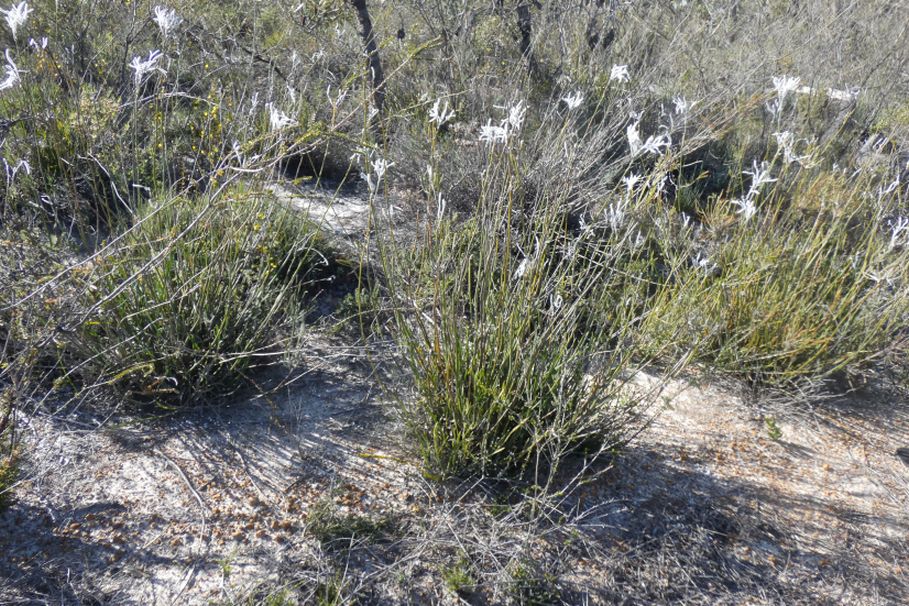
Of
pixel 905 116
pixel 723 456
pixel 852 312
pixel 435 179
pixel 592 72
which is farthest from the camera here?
pixel 905 116

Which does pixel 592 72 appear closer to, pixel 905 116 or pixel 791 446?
pixel 905 116

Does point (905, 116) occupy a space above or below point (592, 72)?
above

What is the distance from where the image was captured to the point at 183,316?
8.88 feet

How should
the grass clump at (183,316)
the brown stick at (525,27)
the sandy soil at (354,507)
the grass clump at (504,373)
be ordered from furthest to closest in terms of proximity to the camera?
the brown stick at (525,27)
the grass clump at (183,316)
the grass clump at (504,373)
the sandy soil at (354,507)

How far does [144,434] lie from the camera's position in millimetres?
2623

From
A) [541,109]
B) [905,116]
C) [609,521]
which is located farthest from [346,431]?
[905,116]

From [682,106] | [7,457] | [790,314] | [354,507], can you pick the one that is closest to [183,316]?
[7,457]

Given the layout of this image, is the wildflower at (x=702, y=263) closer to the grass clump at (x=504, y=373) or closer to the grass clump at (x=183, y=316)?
the grass clump at (x=504, y=373)

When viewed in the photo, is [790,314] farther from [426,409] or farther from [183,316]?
[183,316]

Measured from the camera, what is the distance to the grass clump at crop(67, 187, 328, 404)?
261 centimetres

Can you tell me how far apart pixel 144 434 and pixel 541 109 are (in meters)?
3.74

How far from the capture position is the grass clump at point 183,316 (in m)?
2.61

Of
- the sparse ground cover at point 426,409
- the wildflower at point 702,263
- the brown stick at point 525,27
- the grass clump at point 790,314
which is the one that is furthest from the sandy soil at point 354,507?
the brown stick at point 525,27

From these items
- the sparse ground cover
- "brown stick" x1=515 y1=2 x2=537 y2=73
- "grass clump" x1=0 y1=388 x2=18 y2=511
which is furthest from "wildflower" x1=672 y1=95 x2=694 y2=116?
"grass clump" x1=0 y1=388 x2=18 y2=511
